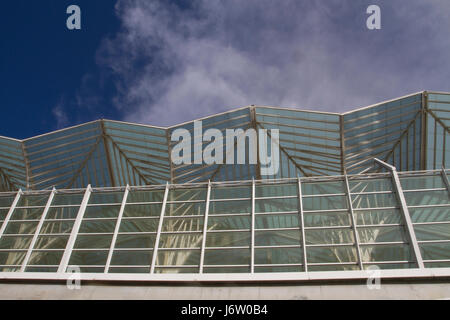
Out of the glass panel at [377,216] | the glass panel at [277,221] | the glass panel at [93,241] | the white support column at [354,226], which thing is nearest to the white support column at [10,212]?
the glass panel at [93,241]

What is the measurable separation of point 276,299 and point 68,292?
655 cm

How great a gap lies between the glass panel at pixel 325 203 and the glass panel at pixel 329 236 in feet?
3.65

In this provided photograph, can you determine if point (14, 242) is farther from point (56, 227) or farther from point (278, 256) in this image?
point (278, 256)

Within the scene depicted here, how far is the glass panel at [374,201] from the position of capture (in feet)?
53.7

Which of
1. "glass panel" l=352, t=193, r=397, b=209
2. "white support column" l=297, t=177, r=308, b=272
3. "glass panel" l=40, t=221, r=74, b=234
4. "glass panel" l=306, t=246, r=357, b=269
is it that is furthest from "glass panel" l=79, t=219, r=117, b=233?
"glass panel" l=352, t=193, r=397, b=209

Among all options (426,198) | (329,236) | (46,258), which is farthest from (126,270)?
(426,198)

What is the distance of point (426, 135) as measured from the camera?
3053cm

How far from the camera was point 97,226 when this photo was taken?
1712cm

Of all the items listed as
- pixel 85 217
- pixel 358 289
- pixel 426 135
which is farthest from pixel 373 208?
pixel 426 135

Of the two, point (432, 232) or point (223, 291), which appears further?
point (432, 232)

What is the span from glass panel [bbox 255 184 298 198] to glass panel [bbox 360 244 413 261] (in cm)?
402

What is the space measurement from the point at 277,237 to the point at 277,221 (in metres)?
0.99

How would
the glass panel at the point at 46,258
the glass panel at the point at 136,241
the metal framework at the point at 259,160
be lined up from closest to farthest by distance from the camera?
the glass panel at the point at 46,258
the glass panel at the point at 136,241
the metal framework at the point at 259,160

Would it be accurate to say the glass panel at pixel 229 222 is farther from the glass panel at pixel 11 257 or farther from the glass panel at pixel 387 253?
the glass panel at pixel 11 257
